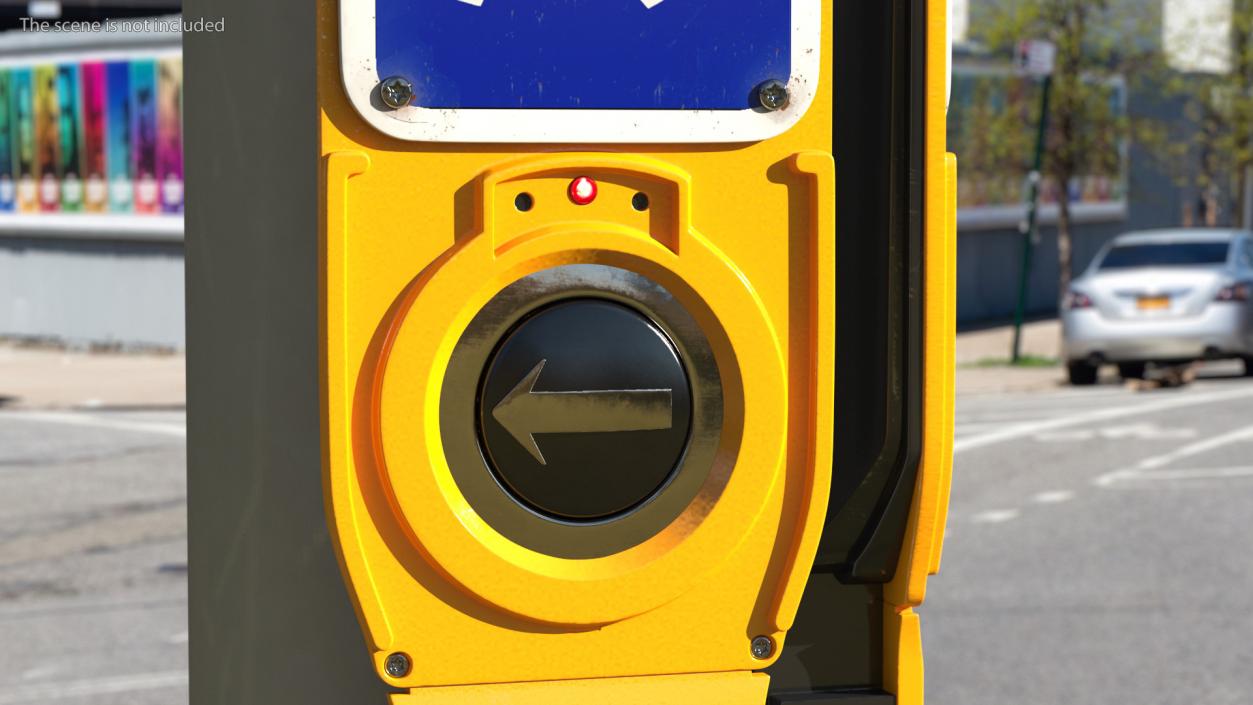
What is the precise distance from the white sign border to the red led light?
40 mm

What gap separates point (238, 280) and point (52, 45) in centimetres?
2257

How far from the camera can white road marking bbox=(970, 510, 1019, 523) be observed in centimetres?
965

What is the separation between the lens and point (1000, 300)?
27078mm

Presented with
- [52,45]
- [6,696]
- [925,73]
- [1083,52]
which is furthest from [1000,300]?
[925,73]

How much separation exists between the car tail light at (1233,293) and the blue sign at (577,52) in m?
15.9

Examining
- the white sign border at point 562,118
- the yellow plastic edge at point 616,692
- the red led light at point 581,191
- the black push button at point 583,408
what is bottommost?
the yellow plastic edge at point 616,692

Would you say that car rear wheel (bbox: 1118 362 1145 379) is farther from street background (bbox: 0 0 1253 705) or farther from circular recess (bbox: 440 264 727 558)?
circular recess (bbox: 440 264 727 558)

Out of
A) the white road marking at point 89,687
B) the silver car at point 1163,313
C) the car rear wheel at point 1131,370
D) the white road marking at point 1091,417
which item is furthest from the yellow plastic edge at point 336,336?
the car rear wheel at point 1131,370

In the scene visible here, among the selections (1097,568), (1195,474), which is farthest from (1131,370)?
(1097,568)

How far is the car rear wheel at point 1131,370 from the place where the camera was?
724 inches

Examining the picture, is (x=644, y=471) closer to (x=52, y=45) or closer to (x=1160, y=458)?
(x=1160, y=458)

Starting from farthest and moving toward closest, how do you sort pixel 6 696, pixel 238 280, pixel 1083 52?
1. pixel 1083 52
2. pixel 6 696
3. pixel 238 280

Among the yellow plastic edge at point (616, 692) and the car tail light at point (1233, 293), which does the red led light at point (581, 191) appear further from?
the car tail light at point (1233, 293)

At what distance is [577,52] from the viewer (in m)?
1.58
